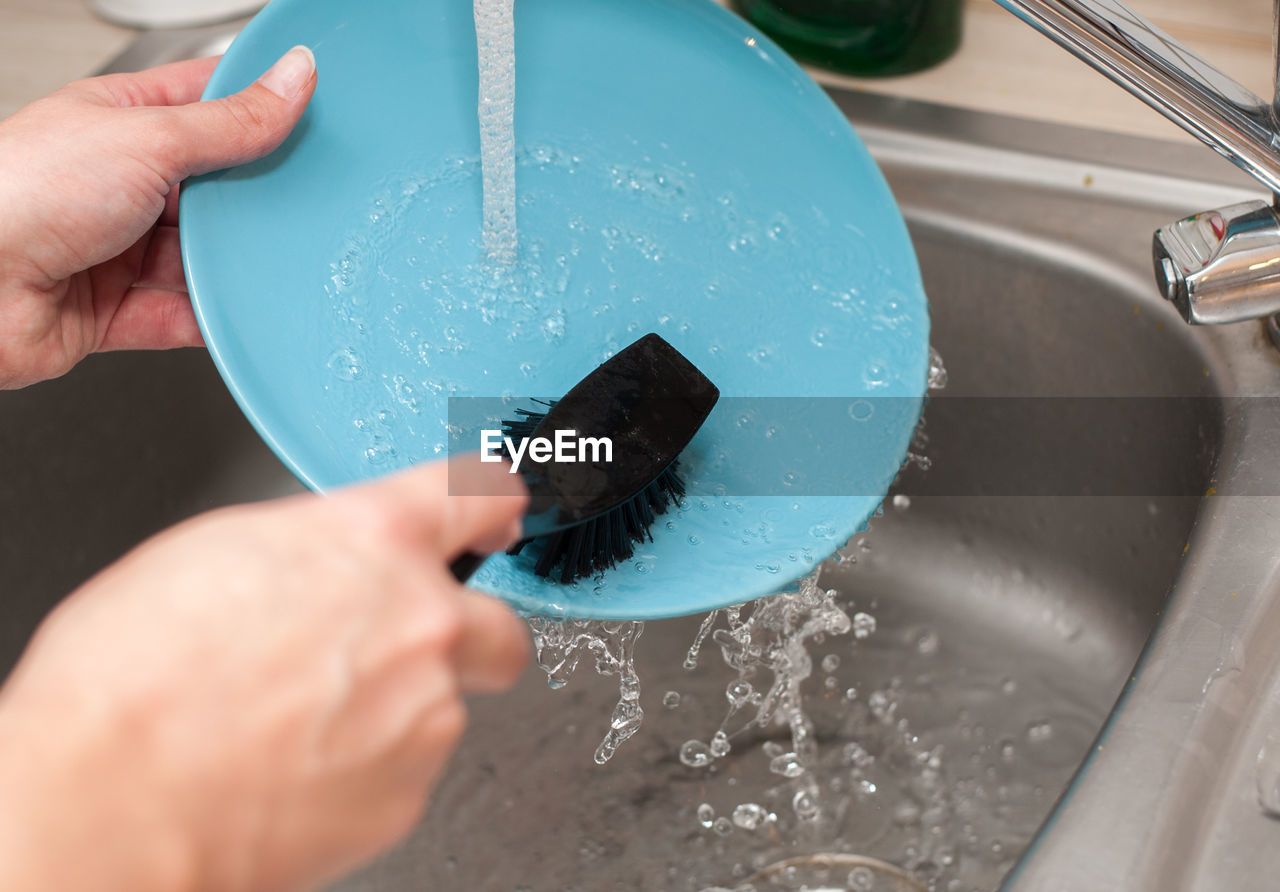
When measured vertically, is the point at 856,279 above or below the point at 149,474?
above

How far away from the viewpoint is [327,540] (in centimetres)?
27

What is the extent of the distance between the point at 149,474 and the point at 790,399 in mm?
534

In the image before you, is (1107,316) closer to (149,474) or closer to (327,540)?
(327,540)

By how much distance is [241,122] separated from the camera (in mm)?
472

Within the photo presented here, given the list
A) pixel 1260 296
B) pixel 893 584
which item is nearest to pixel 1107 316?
pixel 1260 296

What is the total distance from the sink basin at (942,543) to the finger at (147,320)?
117mm

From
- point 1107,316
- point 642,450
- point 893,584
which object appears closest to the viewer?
point 642,450

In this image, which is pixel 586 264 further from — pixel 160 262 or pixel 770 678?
pixel 770 678

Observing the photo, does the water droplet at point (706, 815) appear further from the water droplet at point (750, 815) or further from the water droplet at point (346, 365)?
the water droplet at point (346, 365)

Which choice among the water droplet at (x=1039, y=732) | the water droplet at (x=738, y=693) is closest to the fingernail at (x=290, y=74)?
the water droplet at (x=738, y=693)

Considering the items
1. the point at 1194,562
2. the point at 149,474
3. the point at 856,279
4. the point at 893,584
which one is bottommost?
the point at 893,584

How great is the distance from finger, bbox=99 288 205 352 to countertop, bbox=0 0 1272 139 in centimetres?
29

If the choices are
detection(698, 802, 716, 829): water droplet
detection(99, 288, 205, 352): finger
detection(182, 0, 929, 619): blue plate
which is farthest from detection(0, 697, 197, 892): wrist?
detection(698, 802, 716, 829): water droplet

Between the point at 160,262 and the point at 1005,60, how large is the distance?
2.26 feet
